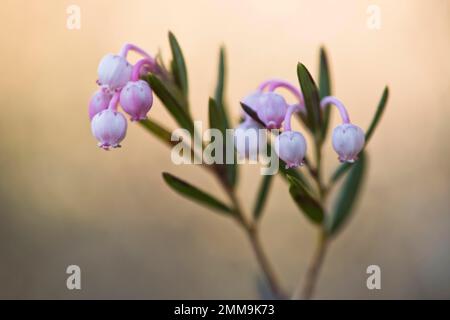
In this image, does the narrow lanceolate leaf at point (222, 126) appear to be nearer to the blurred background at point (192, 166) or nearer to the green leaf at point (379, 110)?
the green leaf at point (379, 110)

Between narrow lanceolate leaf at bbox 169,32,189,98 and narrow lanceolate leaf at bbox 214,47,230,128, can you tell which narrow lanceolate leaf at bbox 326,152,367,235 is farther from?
narrow lanceolate leaf at bbox 169,32,189,98

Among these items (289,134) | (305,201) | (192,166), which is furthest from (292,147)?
(192,166)

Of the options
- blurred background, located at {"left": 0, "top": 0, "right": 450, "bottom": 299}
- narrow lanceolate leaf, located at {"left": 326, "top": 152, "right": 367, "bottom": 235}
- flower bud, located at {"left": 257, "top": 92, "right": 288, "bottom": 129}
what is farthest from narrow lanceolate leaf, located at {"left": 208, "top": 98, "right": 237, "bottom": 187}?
blurred background, located at {"left": 0, "top": 0, "right": 450, "bottom": 299}

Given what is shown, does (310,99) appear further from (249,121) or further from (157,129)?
(157,129)

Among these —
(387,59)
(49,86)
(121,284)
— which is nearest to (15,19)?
(49,86)
